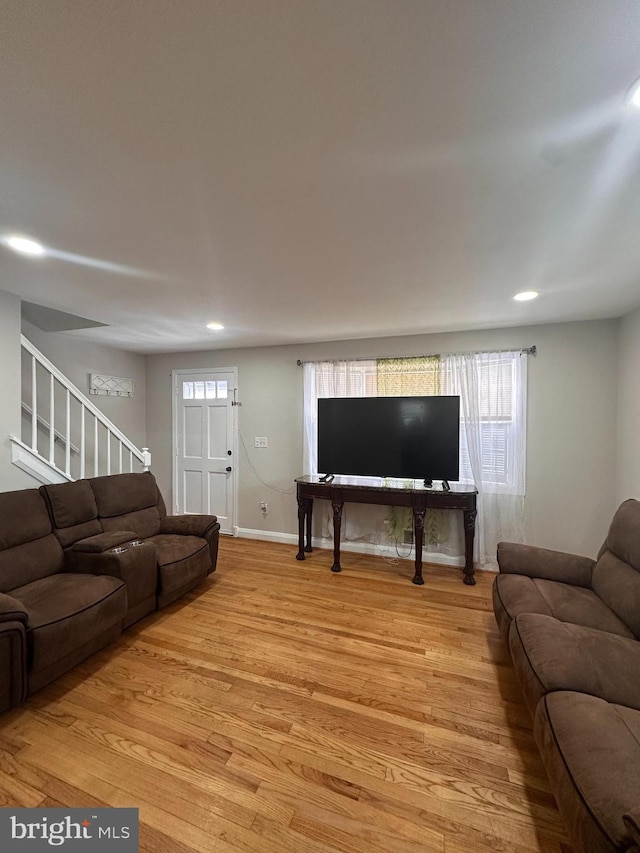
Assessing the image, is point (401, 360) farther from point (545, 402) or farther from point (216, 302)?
point (216, 302)

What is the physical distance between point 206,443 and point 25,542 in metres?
2.36

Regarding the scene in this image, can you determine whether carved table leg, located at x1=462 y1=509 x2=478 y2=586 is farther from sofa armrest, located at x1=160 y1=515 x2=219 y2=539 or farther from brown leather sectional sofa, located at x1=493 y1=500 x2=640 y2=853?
sofa armrest, located at x1=160 y1=515 x2=219 y2=539

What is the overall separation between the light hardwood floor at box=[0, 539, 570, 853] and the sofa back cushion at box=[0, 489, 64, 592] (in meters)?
0.70

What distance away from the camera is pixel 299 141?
109cm

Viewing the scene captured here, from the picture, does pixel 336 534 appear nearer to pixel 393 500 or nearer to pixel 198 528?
pixel 393 500

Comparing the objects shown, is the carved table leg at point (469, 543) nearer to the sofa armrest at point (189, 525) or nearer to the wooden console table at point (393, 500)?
the wooden console table at point (393, 500)

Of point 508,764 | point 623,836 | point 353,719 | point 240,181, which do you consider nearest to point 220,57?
point 240,181

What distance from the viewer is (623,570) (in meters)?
1.96

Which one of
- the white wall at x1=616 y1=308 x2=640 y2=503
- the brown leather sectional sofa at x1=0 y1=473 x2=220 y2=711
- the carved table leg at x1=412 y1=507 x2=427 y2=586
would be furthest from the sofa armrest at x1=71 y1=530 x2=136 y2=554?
the white wall at x1=616 y1=308 x2=640 y2=503

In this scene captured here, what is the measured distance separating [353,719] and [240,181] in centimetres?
247

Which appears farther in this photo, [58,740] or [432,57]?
[58,740]

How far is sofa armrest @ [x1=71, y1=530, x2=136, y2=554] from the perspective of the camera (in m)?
2.36

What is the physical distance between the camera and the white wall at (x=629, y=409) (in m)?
2.71

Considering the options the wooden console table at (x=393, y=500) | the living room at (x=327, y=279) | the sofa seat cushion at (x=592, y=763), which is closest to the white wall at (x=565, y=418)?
the living room at (x=327, y=279)
